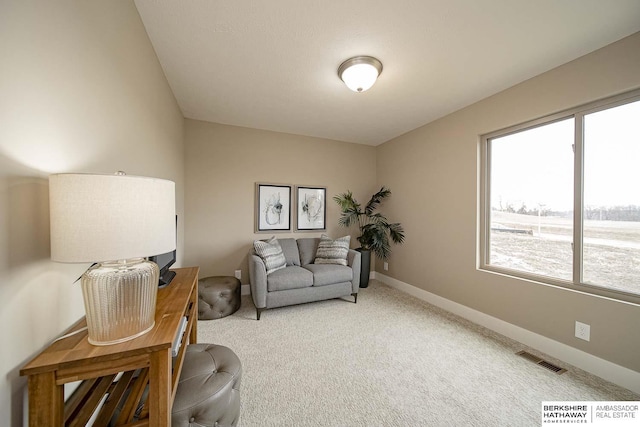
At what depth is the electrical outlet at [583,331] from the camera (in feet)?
6.17

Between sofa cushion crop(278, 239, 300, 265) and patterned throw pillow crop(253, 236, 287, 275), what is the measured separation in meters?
0.19

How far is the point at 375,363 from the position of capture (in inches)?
77.2

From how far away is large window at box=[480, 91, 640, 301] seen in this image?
1788 millimetres

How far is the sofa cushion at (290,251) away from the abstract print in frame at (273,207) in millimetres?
325

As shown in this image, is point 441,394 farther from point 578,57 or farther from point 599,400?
point 578,57

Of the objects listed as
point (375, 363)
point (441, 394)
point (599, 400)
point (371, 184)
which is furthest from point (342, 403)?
point (371, 184)

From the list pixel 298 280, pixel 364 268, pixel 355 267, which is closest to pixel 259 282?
pixel 298 280

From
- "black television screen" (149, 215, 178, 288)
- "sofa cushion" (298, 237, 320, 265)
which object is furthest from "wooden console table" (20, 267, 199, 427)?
"sofa cushion" (298, 237, 320, 265)

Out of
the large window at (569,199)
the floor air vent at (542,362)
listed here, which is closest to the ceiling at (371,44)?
the large window at (569,199)

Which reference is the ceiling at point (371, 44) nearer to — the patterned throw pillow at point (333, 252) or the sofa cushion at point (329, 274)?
the patterned throw pillow at point (333, 252)

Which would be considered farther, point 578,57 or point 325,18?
point 578,57

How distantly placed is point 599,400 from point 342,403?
1.74 metres

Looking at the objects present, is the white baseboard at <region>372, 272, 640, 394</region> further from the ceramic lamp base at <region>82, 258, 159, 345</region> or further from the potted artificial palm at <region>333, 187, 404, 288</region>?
the ceramic lamp base at <region>82, 258, 159, 345</region>

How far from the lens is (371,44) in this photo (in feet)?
6.07
